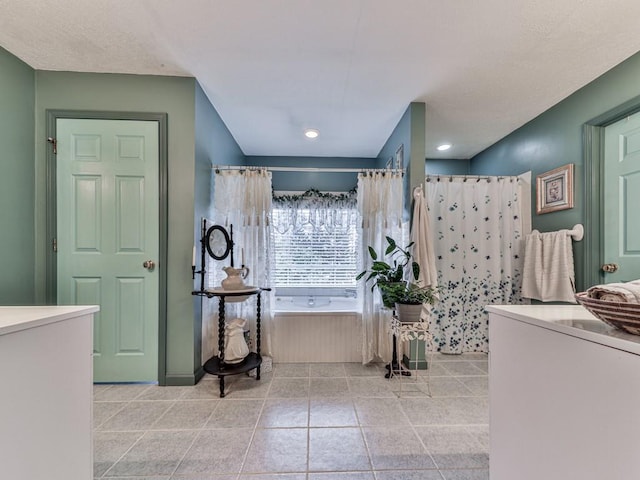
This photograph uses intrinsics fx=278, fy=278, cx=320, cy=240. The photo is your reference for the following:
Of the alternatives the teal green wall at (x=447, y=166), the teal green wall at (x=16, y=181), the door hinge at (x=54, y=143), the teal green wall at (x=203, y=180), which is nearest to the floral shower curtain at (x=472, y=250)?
the teal green wall at (x=447, y=166)

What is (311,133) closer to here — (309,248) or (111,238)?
(309,248)

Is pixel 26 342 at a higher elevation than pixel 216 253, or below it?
below

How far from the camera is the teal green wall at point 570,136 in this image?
2.03m

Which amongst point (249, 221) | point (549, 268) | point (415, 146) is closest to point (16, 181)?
point (249, 221)

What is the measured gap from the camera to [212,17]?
5.41 feet

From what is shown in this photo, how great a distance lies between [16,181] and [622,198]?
14.8 ft

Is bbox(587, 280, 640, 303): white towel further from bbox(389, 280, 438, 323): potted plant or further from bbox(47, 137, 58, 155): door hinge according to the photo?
bbox(47, 137, 58, 155): door hinge

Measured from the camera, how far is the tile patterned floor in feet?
4.54

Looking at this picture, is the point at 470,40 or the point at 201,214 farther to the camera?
the point at 201,214

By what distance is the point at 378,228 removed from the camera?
2680mm

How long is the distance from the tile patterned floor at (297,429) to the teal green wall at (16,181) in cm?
101

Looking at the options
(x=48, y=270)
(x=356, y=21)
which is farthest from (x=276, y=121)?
(x=48, y=270)

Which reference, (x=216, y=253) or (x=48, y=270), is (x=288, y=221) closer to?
(x=216, y=253)

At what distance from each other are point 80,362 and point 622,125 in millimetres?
3606
